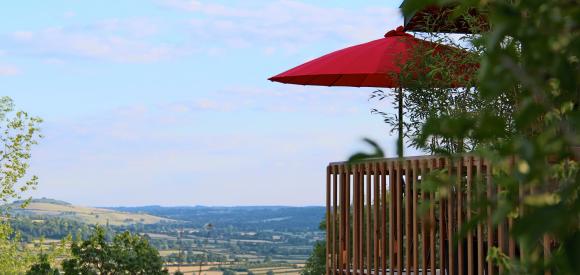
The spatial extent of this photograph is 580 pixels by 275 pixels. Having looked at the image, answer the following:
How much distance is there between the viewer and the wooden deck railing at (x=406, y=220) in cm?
452

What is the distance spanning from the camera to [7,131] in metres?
14.3

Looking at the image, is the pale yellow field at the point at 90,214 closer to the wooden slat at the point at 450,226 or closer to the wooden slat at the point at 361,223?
the wooden slat at the point at 361,223

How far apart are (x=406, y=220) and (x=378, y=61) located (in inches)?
105

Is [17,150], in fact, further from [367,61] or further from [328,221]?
[328,221]

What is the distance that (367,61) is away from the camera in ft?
25.3

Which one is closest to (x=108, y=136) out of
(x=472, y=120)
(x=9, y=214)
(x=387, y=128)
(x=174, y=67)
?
(x=174, y=67)

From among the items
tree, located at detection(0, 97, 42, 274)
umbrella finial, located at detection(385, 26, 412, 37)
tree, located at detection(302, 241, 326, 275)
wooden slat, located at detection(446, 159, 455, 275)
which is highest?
umbrella finial, located at detection(385, 26, 412, 37)

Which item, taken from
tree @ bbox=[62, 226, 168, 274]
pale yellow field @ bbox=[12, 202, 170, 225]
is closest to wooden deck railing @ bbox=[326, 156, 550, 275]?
tree @ bbox=[62, 226, 168, 274]

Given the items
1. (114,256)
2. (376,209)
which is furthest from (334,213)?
(114,256)

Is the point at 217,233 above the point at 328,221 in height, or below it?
below

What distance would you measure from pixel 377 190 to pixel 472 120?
4.22 m

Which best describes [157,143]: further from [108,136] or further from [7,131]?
[7,131]

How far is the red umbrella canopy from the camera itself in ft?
25.0

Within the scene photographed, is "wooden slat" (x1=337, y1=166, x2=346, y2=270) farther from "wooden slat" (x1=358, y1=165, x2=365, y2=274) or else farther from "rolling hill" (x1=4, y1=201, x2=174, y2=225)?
"rolling hill" (x1=4, y1=201, x2=174, y2=225)
